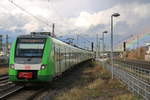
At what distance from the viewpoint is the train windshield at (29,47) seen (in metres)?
16.8

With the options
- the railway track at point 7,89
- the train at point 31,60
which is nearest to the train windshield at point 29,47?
the train at point 31,60

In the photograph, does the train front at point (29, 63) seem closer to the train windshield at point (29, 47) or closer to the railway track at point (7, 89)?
the train windshield at point (29, 47)

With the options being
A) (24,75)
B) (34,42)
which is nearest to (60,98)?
(24,75)

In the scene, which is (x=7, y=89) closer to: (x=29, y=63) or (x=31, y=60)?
(x=29, y=63)

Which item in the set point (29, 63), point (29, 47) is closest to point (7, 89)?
point (29, 63)

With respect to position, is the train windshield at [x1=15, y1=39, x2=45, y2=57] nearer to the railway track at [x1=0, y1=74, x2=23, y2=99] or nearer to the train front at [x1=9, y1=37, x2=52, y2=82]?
the train front at [x1=9, y1=37, x2=52, y2=82]

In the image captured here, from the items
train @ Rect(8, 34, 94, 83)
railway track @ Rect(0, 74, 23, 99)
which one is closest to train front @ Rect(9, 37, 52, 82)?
train @ Rect(8, 34, 94, 83)

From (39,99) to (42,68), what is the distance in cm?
282

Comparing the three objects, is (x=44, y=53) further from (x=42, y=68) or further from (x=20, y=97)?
(x=20, y=97)

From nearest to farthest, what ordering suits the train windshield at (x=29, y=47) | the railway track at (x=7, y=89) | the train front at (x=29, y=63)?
the railway track at (x=7, y=89) → the train front at (x=29, y=63) → the train windshield at (x=29, y=47)

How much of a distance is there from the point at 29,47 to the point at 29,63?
1189mm

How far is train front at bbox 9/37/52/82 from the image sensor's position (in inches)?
642

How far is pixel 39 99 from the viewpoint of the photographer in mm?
13844

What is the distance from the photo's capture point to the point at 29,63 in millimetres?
16391
